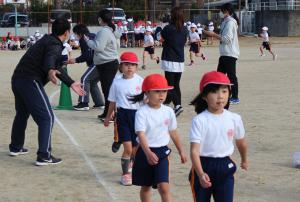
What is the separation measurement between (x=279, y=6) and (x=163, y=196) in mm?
44190

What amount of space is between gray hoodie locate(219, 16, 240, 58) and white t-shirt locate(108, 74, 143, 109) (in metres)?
5.24

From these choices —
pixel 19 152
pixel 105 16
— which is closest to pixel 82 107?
pixel 105 16

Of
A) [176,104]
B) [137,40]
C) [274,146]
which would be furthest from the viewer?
[137,40]

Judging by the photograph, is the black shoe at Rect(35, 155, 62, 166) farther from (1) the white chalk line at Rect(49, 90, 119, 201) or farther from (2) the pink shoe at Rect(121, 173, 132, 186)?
(2) the pink shoe at Rect(121, 173, 132, 186)

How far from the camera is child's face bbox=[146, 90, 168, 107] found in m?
5.25

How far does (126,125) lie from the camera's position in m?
6.82

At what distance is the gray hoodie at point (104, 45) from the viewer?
33.4 ft

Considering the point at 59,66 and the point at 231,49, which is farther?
the point at 231,49

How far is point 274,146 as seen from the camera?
8531mm

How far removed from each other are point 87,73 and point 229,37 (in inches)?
115

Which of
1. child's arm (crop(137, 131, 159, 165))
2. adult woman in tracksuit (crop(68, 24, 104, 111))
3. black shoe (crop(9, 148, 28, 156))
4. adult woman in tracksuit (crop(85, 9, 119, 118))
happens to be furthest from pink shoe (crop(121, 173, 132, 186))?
adult woman in tracksuit (crop(68, 24, 104, 111))

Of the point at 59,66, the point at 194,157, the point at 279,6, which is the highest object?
the point at 279,6

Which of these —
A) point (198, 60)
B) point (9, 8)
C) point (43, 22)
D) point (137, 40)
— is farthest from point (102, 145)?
point (9, 8)

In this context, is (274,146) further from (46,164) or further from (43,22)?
(43,22)
